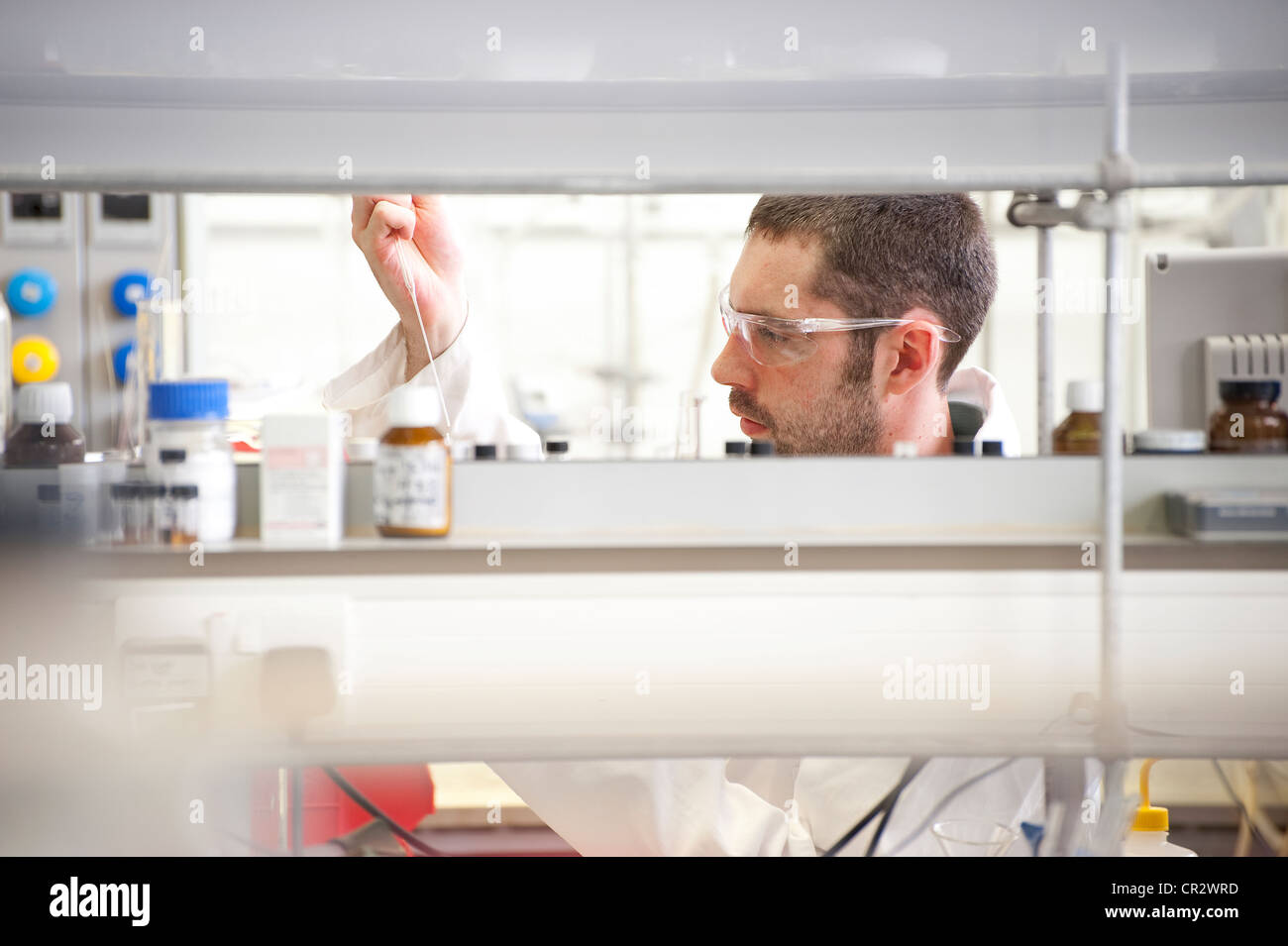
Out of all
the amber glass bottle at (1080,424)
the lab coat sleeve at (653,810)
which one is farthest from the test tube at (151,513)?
the amber glass bottle at (1080,424)

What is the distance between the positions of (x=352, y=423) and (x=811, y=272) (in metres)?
0.48

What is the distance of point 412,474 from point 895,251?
662 millimetres

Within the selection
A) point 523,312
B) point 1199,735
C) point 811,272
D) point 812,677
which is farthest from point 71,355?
point 1199,735

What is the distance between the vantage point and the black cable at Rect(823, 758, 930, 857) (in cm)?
70

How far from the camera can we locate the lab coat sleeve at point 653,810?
684mm

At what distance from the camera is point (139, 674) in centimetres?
58

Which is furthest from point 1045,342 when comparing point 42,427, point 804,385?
point 42,427

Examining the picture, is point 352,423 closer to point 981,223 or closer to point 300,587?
point 300,587

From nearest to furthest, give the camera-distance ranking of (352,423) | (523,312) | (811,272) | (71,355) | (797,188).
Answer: (797,188) < (352,423) < (811,272) < (71,355) < (523,312)

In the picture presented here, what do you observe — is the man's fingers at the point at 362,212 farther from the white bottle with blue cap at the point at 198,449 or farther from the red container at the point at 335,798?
the red container at the point at 335,798

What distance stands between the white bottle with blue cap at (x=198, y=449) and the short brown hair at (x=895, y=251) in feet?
1.99

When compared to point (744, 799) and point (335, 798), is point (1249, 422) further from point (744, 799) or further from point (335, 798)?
point (335, 798)

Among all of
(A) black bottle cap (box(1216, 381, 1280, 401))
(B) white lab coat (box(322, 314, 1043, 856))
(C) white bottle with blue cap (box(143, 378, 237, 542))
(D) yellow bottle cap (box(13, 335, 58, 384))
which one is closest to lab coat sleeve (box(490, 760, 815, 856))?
(B) white lab coat (box(322, 314, 1043, 856))

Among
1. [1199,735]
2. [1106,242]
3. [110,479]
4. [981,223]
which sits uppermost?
[981,223]
